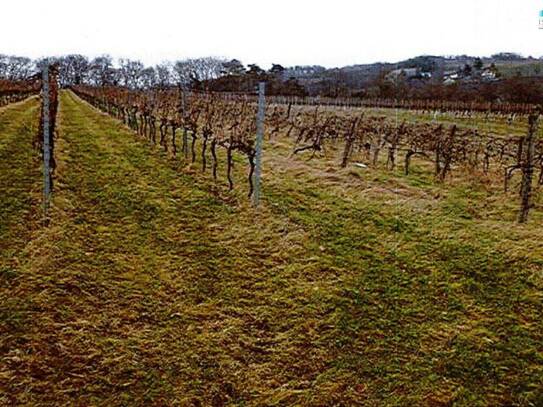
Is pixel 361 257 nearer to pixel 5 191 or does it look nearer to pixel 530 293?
pixel 530 293

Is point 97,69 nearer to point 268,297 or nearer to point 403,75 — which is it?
point 403,75

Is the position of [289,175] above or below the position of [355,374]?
above

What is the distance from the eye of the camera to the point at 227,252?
5824 millimetres

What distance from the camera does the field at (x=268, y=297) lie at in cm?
347

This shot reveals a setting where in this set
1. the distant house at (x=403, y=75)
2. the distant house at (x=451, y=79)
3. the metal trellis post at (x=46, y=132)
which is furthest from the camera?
the distant house at (x=403, y=75)

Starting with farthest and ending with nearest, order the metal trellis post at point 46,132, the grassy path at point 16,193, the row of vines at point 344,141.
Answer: the row of vines at point 344,141 < the metal trellis post at point 46,132 < the grassy path at point 16,193

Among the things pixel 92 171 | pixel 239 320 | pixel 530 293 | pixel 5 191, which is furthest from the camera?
pixel 92 171

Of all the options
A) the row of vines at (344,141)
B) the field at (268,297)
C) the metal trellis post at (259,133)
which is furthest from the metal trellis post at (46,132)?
the row of vines at (344,141)

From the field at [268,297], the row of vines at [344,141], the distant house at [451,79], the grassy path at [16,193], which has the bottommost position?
the field at [268,297]

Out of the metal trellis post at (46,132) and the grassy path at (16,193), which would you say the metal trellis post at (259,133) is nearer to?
the metal trellis post at (46,132)

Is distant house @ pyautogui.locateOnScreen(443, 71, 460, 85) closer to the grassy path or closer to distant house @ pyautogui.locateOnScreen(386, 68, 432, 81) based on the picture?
distant house @ pyautogui.locateOnScreen(386, 68, 432, 81)

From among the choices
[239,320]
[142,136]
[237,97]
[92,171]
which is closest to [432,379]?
[239,320]

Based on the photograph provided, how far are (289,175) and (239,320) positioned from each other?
5.50 meters

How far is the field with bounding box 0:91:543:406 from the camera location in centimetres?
347
